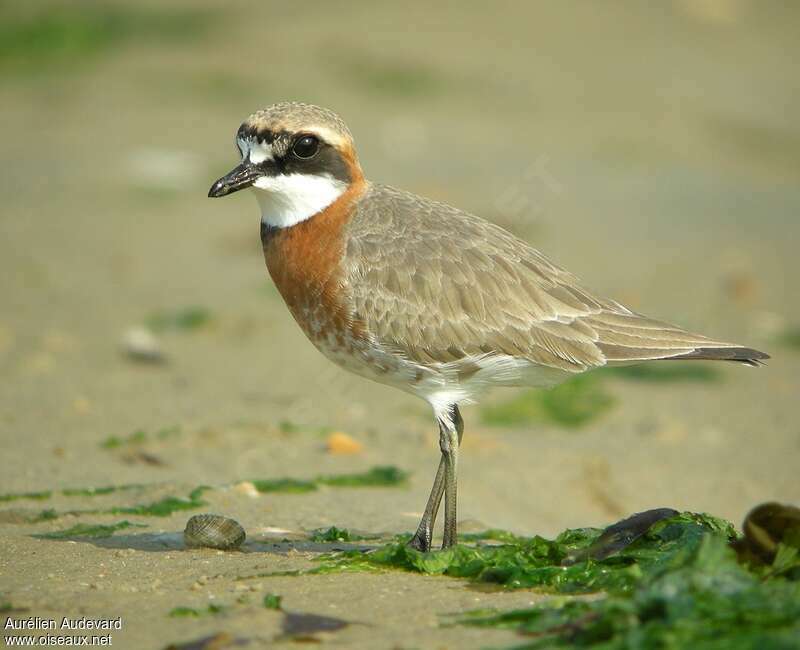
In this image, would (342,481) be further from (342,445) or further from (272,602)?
(272,602)

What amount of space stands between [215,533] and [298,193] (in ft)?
6.35

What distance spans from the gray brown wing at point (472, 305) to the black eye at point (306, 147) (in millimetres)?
428

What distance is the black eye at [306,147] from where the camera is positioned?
6.82 meters

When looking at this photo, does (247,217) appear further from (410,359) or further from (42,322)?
(410,359)

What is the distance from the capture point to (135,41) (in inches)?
869

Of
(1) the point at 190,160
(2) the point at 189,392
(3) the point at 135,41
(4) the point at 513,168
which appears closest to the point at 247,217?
(1) the point at 190,160

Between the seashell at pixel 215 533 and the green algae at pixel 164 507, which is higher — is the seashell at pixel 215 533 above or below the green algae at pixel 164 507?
below

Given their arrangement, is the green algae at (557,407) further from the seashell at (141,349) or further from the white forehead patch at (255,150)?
the white forehead patch at (255,150)

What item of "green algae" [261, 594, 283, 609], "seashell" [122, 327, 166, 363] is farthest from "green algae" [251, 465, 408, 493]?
"seashell" [122, 327, 166, 363]

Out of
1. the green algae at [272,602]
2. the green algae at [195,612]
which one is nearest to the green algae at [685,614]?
the green algae at [272,602]

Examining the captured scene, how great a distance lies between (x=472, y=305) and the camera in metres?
6.54

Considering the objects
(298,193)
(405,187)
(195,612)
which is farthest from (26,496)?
(405,187)

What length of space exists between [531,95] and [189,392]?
1194cm

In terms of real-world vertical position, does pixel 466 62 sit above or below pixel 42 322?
above
